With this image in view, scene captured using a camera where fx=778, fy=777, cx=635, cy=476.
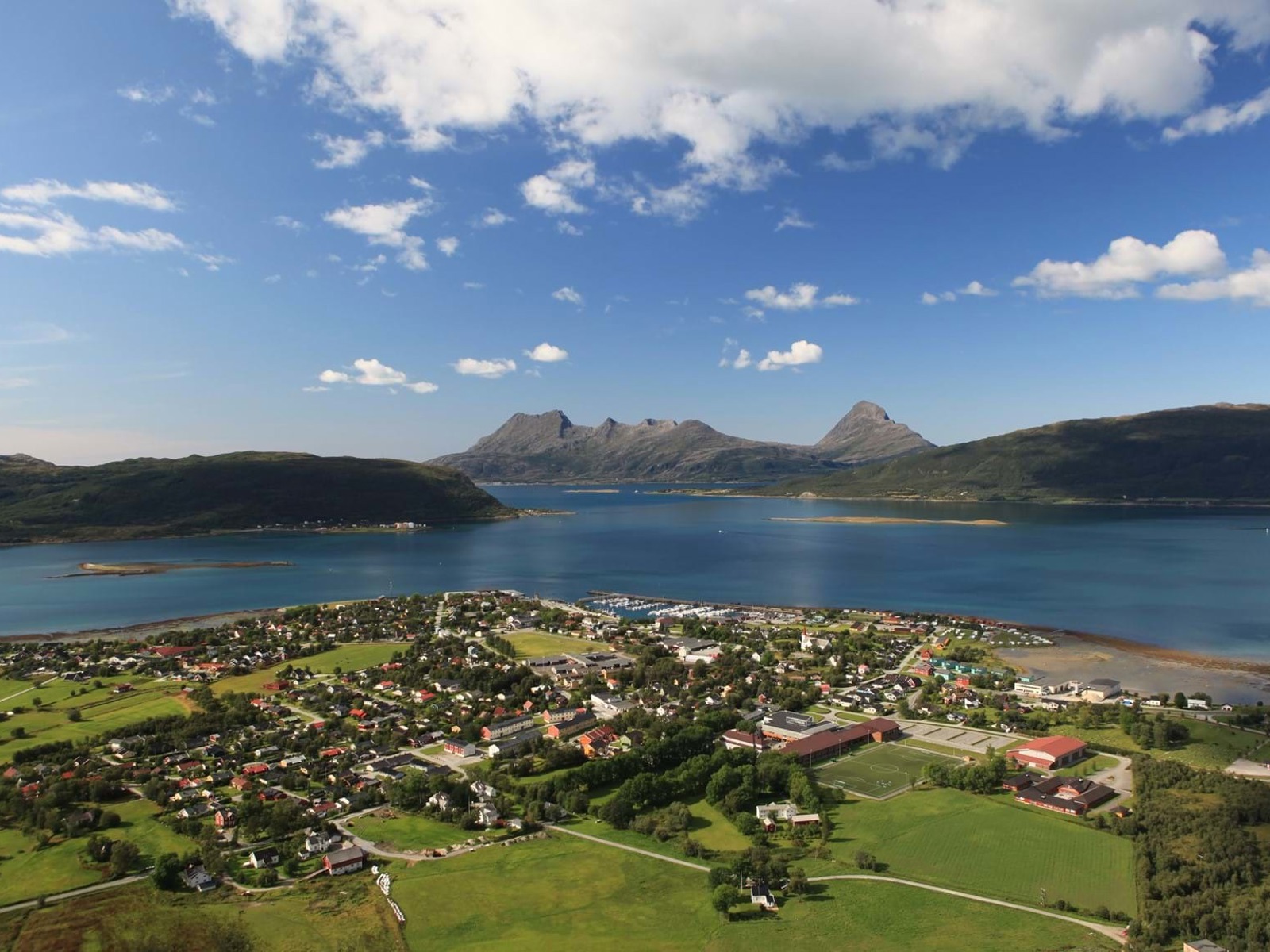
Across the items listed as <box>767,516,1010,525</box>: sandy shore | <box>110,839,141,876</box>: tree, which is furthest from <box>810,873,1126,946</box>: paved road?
<box>767,516,1010,525</box>: sandy shore

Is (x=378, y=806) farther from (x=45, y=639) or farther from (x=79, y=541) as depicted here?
(x=79, y=541)

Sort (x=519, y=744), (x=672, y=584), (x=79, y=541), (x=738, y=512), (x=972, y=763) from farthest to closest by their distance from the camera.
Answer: (x=738, y=512)
(x=79, y=541)
(x=672, y=584)
(x=519, y=744)
(x=972, y=763)

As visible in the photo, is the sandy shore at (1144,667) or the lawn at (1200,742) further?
the sandy shore at (1144,667)

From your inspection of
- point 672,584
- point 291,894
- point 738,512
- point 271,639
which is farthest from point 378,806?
point 738,512

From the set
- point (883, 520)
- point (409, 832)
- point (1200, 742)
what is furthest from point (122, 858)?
point (883, 520)

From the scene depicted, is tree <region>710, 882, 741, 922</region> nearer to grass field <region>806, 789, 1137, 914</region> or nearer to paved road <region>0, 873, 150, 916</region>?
grass field <region>806, 789, 1137, 914</region>

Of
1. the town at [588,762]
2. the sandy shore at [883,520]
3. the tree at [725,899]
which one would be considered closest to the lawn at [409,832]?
the town at [588,762]

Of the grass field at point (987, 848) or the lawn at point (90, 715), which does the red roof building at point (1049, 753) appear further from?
the lawn at point (90, 715)
